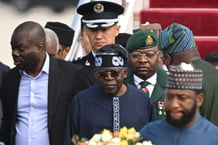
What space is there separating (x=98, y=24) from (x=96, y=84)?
75 centimetres

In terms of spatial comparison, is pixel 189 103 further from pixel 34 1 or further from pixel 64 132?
pixel 34 1

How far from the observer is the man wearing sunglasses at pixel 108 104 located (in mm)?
7902

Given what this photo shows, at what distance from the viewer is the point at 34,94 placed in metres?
8.47

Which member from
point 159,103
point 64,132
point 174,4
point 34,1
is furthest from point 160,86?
point 34,1

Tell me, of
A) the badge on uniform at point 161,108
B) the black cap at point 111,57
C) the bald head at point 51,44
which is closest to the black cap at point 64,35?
the bald head at point 51,44

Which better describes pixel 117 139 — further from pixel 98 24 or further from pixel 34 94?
pixel 98 24

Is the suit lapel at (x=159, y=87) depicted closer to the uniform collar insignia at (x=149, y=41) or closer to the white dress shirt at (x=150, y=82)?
the white dress shirt at (x=150, y=82)

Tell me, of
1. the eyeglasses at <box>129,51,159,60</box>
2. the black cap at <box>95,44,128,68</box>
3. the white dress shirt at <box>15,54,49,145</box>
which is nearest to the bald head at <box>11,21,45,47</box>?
the white dress shirt at <box>15,54,49,145</box>

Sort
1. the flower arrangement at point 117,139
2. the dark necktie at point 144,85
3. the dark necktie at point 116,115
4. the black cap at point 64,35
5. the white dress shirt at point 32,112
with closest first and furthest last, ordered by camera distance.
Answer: the flower arrangement at point 117,139 < the dark necktie at point 116,115 < the white dress shirt at point 32,112 < the dark necktie at point 144,85 < the black cap at point 64,35

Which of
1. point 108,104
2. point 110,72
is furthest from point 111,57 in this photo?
point 108,104

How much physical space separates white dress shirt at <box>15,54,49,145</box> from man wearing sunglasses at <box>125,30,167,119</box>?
69cm

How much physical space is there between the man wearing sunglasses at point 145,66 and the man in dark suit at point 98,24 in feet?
0.68

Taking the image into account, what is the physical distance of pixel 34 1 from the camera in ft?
49.0

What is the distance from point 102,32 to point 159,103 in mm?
790
